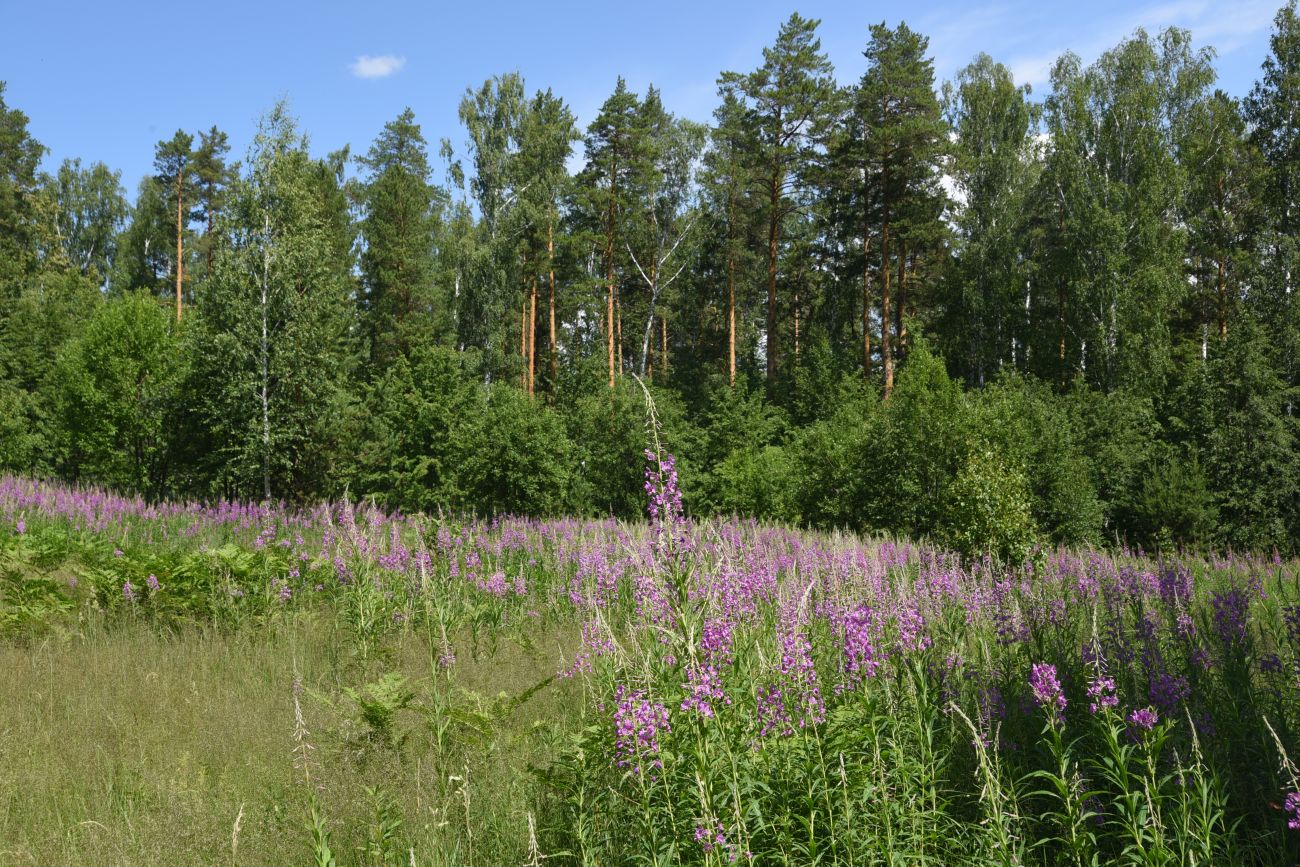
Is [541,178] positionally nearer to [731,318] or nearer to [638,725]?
[731,318]

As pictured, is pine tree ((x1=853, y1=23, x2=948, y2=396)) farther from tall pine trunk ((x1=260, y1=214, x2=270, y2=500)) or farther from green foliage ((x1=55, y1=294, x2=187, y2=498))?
green foliage ((x1=55, y1=294, x2=187, y2=498))

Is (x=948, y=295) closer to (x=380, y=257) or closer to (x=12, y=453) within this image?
(x=380, y=257)

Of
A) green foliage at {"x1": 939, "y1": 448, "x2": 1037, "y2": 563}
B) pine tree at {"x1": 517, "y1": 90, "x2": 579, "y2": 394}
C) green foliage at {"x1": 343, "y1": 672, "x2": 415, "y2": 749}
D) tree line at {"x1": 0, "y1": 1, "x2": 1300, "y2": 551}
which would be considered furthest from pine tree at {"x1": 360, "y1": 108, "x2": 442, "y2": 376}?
green foliage at {"x1": 343, "y1": 672, "x2": 415, "y2": 749}

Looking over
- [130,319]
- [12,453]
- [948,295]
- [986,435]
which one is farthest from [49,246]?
[986,435]

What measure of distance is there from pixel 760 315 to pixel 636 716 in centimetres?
4270

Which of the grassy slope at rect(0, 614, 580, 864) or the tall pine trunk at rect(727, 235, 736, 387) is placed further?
the tall pine trunk at rect(727, 235, 736, 387)

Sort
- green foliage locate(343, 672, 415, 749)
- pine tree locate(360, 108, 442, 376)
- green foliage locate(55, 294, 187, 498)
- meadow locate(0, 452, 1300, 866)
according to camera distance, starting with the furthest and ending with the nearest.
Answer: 1. pine tree locate(360, 108, 442, 376)
2. green foliage locate(55, 294, 187, 498)
3. green foliage locate(343, 672, 415, 749)
4. meadow locate(0, 452, 1300, 866)

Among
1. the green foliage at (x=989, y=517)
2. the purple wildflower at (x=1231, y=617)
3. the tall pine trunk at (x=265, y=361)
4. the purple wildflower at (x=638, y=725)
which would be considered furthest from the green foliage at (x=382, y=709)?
the tall pine trunk at (x=265, y=361)

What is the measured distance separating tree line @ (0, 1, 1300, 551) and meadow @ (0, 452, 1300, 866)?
363cm

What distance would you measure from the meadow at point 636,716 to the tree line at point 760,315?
3632mm

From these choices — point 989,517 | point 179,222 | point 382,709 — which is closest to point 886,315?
point 989,517

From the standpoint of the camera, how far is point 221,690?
5.54m

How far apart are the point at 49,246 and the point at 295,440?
3595 cm

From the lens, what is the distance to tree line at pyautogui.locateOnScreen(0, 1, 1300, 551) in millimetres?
16547
